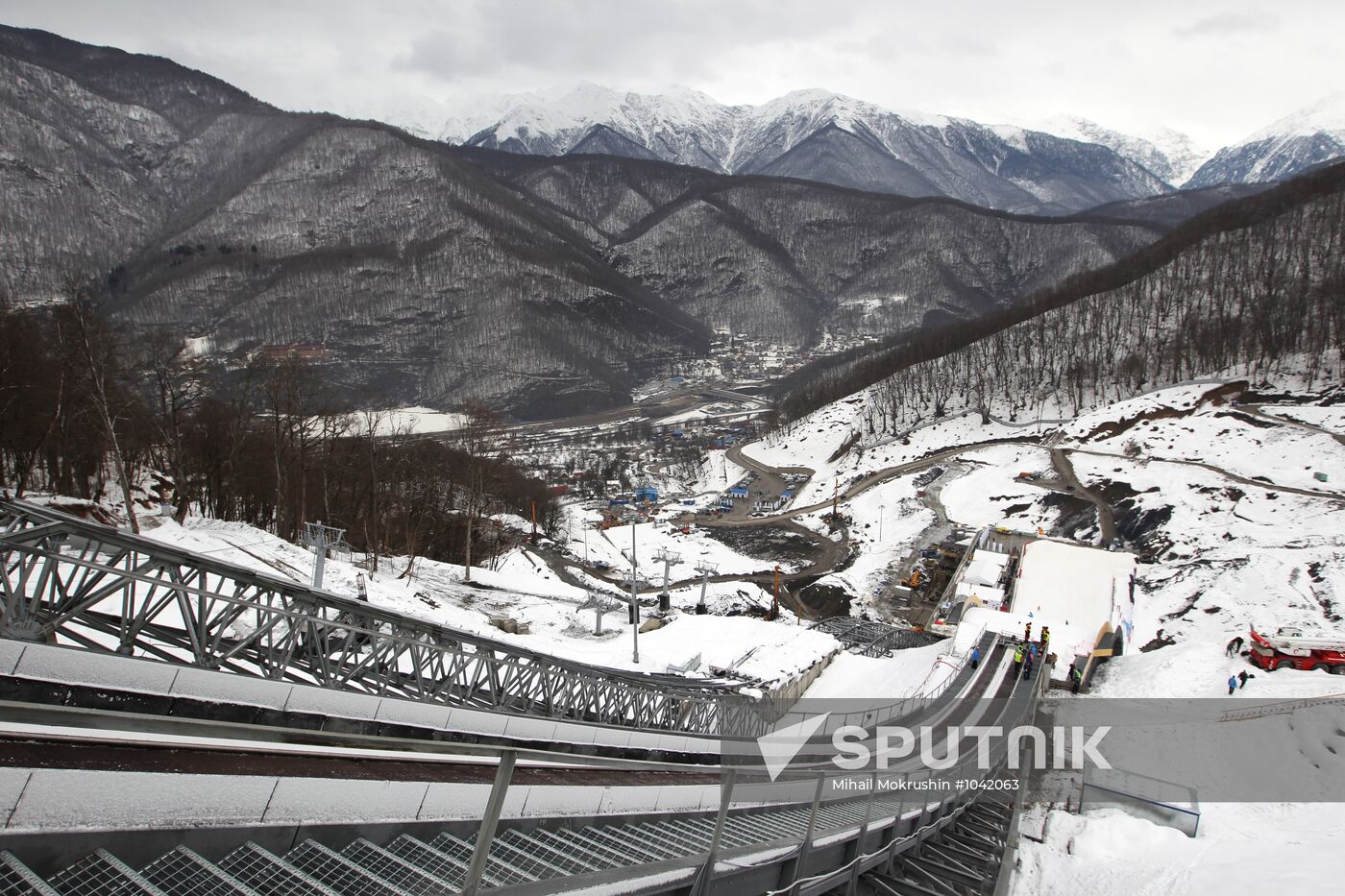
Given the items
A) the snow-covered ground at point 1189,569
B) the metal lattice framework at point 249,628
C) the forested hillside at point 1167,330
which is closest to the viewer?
the metal lattice framework at point 249,628

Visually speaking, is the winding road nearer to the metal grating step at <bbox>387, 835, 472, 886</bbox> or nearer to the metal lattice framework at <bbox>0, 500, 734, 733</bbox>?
the metal lattice framework at <bbox>0, 500, 734, 733</bbox>

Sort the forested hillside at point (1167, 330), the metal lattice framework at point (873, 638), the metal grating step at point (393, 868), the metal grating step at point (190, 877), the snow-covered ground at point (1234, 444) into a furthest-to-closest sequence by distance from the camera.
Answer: the forested hillside at point (1167, 330), the snow-covered ground at point (1234, 444), the metal lattice framework at point (873, 638), the metal grating step at point (393, 868), the metal grating step at point (190, 877)

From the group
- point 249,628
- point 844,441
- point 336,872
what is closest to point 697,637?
point 249,628

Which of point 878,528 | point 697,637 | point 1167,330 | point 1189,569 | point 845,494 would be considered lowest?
point 697,637

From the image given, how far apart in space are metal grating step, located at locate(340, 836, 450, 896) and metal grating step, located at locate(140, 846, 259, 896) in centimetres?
87

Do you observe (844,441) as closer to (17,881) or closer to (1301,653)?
(1301,653)

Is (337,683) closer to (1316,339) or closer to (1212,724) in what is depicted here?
(1212,724)

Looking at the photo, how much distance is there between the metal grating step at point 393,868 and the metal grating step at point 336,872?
11 centimetres

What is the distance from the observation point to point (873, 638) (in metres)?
32.3

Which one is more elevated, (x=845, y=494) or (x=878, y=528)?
(x=845, y=494)

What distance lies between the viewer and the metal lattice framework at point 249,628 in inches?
268

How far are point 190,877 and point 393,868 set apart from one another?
116cm

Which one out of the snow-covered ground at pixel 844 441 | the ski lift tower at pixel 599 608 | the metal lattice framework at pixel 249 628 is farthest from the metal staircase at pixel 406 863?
the snow-covered ground at pixel 844 441

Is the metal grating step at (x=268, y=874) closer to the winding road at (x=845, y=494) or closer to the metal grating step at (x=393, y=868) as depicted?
the metal grating step at (x=393, y=868)
